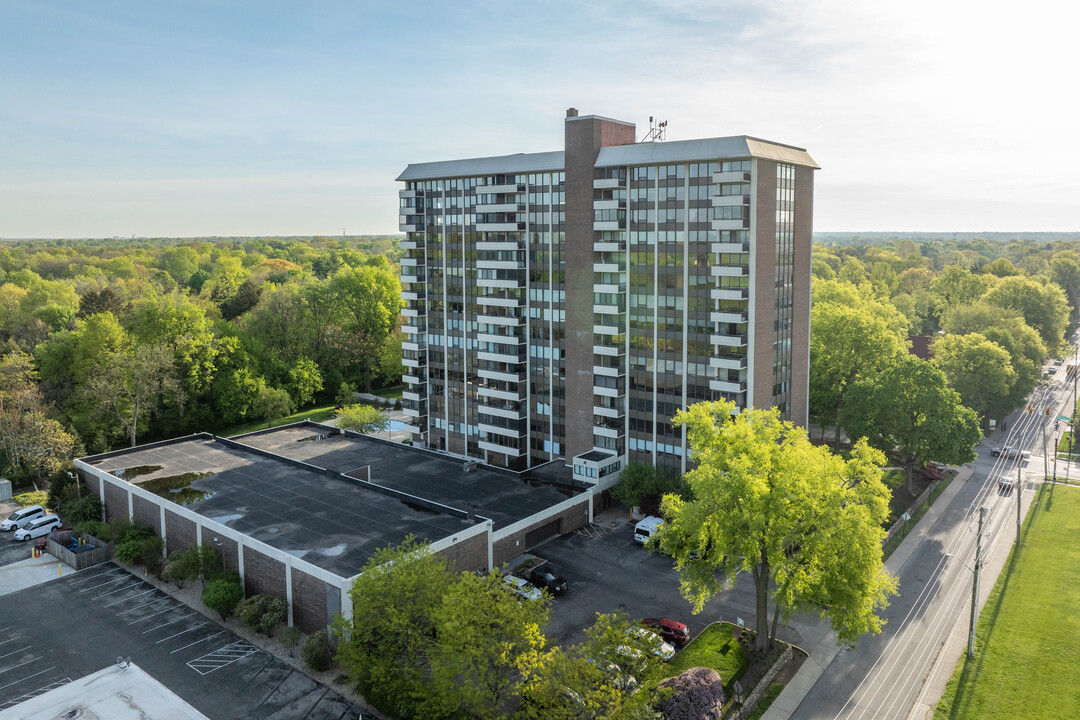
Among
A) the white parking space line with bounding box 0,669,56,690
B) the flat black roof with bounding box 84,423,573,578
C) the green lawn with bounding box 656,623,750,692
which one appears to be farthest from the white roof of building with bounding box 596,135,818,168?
the white parking space line with bounding box 0,669,56,690

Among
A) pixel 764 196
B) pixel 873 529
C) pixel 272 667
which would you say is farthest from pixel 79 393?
pixel 873 529

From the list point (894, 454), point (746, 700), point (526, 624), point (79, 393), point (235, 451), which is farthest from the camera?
point (79, 393)

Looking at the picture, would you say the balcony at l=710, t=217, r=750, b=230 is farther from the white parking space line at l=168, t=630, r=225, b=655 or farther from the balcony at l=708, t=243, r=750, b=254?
the white parking space line at l=168, t=630, r=225, b=655

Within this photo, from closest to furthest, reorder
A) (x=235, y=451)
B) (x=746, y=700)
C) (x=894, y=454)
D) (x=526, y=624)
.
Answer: (x=526, y=624) → (x=746, y=700) → (x=235, y=451) → (x=894, y=454)

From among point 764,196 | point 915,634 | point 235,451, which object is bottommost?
point 915,634

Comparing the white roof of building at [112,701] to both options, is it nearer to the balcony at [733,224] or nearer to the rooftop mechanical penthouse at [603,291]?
the rooftop mechanical penthouse at [603,291]

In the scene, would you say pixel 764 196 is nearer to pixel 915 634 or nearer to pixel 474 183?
pixel 474 183

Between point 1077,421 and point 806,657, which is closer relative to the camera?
point 806,657
